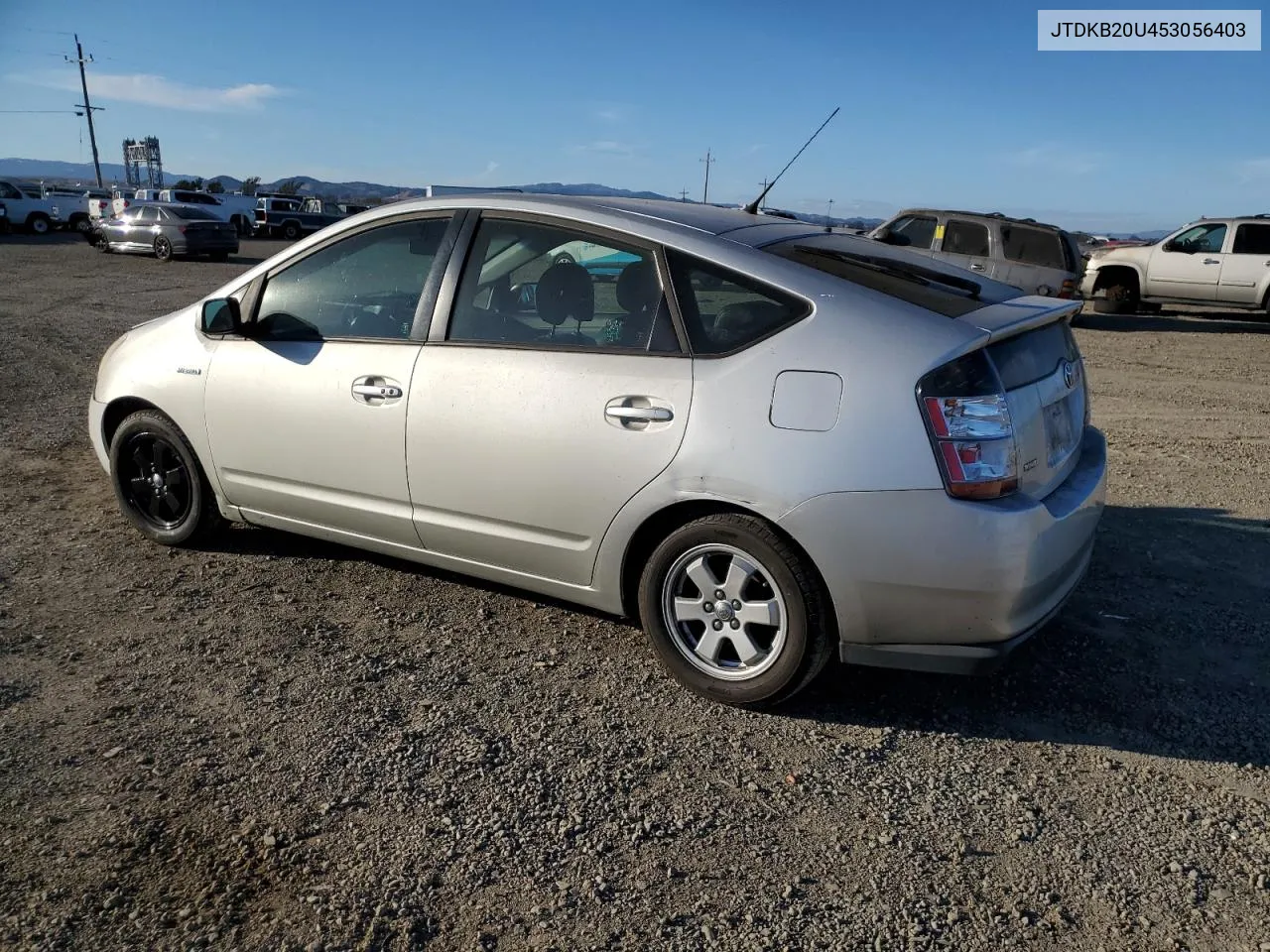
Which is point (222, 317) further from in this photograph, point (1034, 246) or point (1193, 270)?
point (1193, 270)

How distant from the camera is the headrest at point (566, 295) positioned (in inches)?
147

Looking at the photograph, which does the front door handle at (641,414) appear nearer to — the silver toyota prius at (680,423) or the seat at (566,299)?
the silver toyota prius at (680,423)

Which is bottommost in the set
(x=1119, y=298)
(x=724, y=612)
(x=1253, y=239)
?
(x=1119, y=298)

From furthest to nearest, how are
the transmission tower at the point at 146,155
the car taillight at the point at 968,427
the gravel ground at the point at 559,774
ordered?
the transmission tower at the point at 146,155 → the car taillight at the point at 968,427 → the gravel ground at the point at 559,774

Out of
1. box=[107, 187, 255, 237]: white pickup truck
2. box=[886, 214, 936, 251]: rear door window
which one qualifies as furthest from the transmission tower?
box=[886, 214, 936, 251]: rear door window

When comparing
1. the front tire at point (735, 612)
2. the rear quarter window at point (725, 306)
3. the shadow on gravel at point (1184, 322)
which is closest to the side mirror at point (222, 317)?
the rear quarter window at point (725, 306)

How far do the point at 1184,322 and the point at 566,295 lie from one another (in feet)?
56.4

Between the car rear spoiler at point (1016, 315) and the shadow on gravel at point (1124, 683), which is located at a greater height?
the car rear spoiler at point (1016, 315)

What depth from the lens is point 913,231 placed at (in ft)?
54.7

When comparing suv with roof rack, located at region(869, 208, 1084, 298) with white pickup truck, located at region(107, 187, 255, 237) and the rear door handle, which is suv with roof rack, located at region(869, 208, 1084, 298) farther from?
white pickup truck, located at region(107, 187, 255, 237)

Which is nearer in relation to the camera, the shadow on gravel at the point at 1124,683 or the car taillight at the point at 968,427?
the car taillight at the point at 968,427

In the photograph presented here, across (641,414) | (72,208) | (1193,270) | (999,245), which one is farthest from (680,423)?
(72,208)

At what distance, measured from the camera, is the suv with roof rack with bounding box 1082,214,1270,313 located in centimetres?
1670

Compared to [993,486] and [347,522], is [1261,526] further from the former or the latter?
[347,522]
